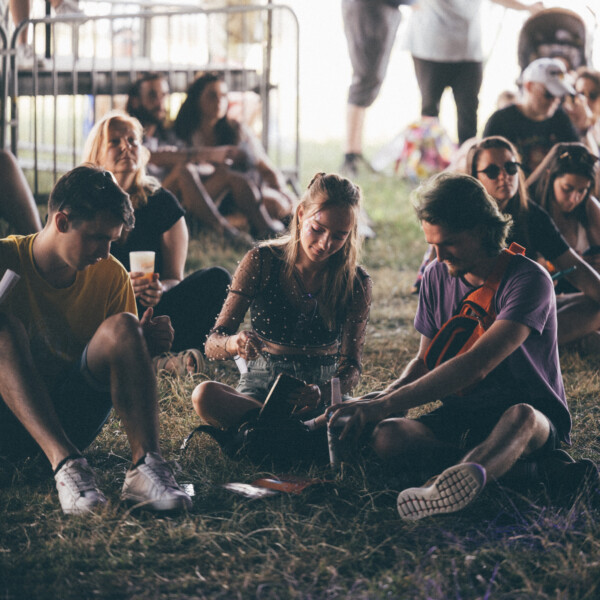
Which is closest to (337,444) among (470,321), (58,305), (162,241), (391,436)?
(391,436)

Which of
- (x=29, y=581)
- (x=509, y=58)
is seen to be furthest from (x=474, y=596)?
(x=509, y=58)

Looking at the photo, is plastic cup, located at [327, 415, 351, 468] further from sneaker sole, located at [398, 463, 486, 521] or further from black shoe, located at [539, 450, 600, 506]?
black shoe, located at [539, 450, 600, 506]

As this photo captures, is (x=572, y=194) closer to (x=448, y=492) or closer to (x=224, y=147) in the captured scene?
(x=448, y=492)

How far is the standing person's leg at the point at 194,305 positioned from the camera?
456 centimetres

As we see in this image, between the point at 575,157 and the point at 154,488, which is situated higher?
the point at 575,157

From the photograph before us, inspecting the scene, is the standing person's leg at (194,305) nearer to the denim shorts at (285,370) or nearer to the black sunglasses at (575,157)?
the denim shorts at (285,370)

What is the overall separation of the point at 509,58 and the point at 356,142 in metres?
7.05

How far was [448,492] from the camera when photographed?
2.76m

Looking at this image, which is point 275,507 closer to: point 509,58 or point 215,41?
point 215,41

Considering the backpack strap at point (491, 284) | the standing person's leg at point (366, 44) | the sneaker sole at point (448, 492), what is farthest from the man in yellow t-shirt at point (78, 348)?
the standing person's leg at point (366, 44)

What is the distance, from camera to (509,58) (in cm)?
1575

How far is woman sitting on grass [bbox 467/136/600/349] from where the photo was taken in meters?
4.25

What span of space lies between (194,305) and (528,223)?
156 cm

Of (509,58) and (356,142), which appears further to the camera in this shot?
(509,58)
